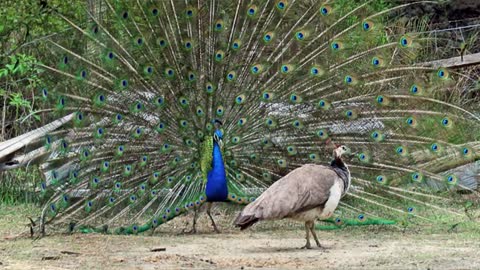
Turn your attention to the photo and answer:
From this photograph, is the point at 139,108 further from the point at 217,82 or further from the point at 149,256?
the point at 149,256

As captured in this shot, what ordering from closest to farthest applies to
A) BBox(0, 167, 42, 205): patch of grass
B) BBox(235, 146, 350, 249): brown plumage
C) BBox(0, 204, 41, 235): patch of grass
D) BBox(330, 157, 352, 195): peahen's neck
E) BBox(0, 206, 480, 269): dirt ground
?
1. BBox(0, 206, 480, 269): dirt ground
2. BBox(235, 146, 350, 249): brown plumage
3. BBox(330, 157, 352, 195): peahen's neck
4. BBox(0, 204, 41, 235): patch of grass
5. BBox(0, 167, 42, 205): patch of grass

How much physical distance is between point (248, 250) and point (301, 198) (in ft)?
2.31

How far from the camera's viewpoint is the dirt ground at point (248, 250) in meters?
7.00

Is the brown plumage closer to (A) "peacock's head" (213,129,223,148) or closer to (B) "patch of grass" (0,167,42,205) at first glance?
(A) "peacock's head" (213,129,223,148)

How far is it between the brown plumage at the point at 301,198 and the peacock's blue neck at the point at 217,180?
1331mm

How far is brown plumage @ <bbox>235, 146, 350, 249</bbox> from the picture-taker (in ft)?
24.3

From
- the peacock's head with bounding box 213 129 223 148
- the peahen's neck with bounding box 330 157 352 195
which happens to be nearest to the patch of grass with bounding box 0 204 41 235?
the peacock's head with bounding box 213 129 223 148

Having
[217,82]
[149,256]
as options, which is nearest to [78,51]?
[217,82]

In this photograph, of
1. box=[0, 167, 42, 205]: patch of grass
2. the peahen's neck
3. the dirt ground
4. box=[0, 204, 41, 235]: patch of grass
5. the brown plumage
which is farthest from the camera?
box=[0, 167, 42, 205]: patch of grass

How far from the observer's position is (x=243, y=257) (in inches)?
295

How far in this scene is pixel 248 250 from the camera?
7941mm

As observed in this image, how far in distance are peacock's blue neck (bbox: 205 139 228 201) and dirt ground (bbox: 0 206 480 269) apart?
0.35m

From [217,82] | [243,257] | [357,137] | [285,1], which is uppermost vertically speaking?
[285,1]

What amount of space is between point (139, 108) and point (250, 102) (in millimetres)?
1023
